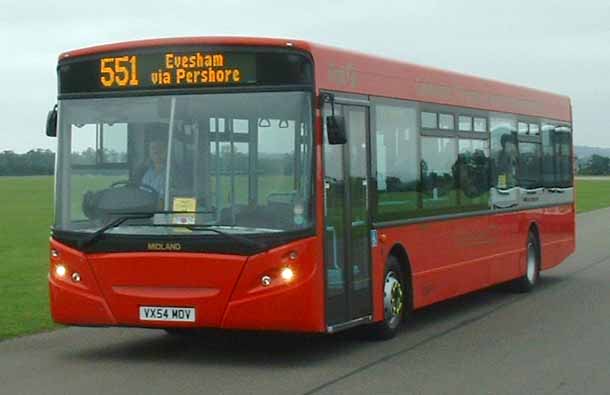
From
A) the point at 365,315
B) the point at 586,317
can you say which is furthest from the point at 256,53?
the point at 586,317

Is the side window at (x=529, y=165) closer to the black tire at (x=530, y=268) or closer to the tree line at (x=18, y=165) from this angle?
the black tire at (x=530, y=268)

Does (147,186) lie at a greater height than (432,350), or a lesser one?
greater

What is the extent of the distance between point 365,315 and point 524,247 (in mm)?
6479

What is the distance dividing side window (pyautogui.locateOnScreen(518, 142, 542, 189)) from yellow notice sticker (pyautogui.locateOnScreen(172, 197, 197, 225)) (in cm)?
771

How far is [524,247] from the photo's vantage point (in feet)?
61.2

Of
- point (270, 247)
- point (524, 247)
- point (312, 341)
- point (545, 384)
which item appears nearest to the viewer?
point (545, 384)

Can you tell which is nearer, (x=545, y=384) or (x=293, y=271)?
(x=545, y=384)

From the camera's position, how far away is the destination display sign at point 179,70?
1166 cm

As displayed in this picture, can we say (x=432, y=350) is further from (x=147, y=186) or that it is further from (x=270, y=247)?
(x=147, y=186)

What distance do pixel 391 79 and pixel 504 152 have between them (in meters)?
4.49

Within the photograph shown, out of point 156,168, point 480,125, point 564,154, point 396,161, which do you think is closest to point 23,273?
point 564,154

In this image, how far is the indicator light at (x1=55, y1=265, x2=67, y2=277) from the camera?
39.8 feet

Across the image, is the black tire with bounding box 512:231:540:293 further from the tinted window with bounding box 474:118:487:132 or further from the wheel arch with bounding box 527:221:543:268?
the tinted window with bounding box 474:118:487:132

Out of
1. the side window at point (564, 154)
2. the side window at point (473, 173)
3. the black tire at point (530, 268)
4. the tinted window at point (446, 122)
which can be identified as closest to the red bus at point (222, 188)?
the tinted window at point (446, 122)
